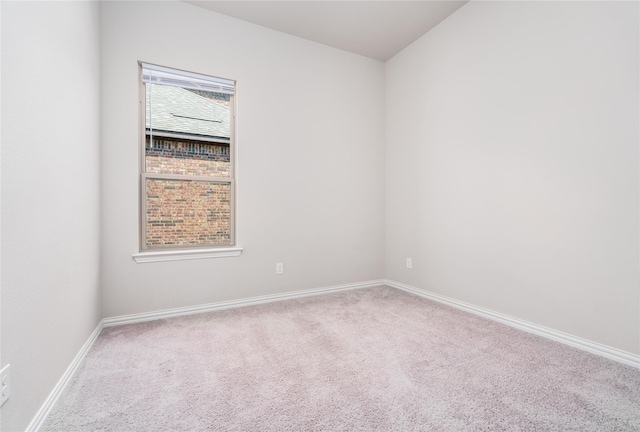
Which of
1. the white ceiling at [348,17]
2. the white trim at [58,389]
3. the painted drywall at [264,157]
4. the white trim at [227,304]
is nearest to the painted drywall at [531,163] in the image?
the white ceiling at [348,17]

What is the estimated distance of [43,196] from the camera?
4.43 feet

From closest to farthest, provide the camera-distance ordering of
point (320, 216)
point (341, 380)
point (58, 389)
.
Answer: point (58, 389)
point (341, 380)
point (320, 216)

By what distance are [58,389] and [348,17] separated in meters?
3.61

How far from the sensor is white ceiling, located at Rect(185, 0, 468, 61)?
2.71 meters

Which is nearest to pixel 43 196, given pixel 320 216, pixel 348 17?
pixel 320 216

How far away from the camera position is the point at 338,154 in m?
3.48

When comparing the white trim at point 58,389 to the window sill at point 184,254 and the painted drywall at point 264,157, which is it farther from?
the window sill at point 184,254

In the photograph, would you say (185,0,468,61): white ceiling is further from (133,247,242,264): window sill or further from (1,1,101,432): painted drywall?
(133,247,242,264): window sill

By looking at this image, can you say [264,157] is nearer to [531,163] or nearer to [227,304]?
[227,304]

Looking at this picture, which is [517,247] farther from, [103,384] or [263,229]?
[103,384]

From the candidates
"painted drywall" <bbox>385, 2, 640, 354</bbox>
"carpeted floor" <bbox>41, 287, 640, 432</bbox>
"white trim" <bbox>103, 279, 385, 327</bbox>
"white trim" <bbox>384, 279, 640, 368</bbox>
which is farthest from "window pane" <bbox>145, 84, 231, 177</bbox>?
"white trim" <bbox>384, 279, 640, 368</bbox>

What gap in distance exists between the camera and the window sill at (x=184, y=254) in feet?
8.32

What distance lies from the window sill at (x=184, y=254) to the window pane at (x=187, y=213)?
0.14 meters

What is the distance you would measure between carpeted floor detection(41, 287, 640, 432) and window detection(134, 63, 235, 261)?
0.86 m
